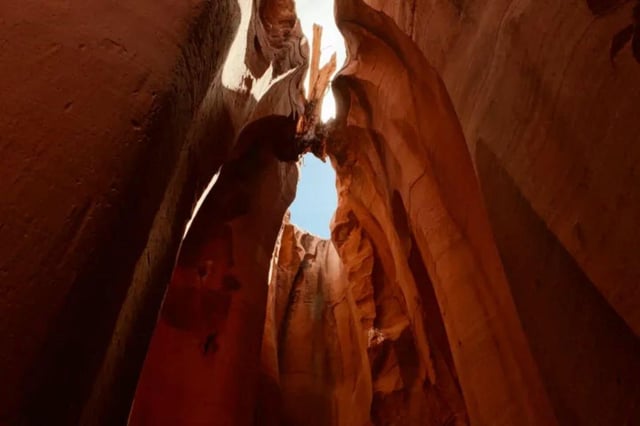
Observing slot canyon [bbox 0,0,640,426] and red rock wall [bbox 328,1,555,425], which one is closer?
slot canyon [bbox 0,0,640,426]

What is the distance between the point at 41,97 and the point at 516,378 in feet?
15.1

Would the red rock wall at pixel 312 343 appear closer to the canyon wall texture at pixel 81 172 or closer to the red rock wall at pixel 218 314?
the red rock wall at pixel 218 314

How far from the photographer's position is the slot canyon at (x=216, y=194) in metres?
2.58

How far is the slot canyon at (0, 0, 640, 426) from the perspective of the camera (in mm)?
2576

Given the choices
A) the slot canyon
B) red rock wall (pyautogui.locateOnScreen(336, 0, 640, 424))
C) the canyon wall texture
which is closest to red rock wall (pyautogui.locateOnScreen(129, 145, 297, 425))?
the slot canyon

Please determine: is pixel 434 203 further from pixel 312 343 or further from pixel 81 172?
pixel 312 343

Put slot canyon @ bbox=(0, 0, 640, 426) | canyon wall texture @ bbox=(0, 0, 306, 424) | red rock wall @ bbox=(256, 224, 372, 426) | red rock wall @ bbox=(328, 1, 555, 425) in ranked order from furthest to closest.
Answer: red rock wall @ bbox=(256, 224, 372, 426)
red rock wall @ bbox=(328, 1, 555, 425)
slot canyon @ bbox=(0, 0, 640, 426)
canyon wall texture @ bbox=(0, 0, 306, 424)

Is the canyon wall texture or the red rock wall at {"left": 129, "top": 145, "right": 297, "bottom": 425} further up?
the red rock wall at {"left": 129, "top": 145, "right": 297, "bottom": 425}

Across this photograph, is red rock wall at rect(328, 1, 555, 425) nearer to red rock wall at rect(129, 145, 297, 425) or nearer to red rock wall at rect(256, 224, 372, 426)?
red rock wall at rect(129, 145, 297, 425)

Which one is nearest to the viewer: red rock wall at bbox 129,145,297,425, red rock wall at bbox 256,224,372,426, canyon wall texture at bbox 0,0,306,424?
canyon wall texture at bbox 0,0,306,424

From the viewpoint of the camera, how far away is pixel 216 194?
9.34 metres

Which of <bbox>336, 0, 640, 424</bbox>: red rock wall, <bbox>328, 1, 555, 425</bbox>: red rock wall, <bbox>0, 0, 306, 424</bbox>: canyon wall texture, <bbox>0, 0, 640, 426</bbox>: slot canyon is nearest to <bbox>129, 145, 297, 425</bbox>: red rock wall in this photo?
<bbox>0, 0, 640, 426</bbox>: slot canyon

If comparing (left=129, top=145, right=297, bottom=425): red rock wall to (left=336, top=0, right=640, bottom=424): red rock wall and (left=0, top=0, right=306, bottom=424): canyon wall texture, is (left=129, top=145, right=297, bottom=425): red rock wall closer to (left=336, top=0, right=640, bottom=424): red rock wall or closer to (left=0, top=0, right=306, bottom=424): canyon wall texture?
(left=0, top=0, right=306, bottom=424): canyon wall texture

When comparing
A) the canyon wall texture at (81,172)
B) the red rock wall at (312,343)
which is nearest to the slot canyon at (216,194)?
the canyon wall texture at (81,172)
